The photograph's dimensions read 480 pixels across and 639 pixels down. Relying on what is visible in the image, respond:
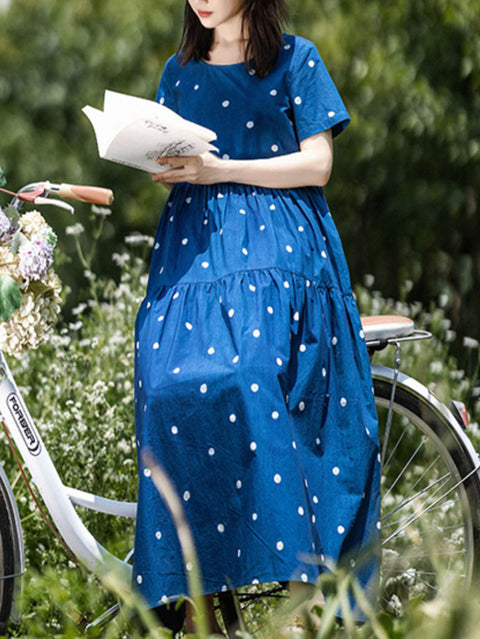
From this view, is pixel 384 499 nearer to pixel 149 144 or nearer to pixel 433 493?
pixel 433 493

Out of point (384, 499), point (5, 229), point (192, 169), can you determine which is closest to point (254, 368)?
point (192, 169)

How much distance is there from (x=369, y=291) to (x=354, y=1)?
4.90ft

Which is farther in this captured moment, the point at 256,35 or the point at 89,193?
the point at 256,35

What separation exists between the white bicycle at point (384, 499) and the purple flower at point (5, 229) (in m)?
0.07

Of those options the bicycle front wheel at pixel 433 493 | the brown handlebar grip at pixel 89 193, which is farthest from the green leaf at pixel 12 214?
the bicycle front wheel at pixel 433 493

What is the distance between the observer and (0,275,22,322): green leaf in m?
2.18

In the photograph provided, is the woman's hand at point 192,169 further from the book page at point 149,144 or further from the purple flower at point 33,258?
the purple flower at point 33,258

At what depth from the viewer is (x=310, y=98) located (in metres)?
2.37

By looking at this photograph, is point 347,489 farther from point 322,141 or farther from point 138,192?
point 138,192

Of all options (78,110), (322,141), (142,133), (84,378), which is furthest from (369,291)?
(142,133)

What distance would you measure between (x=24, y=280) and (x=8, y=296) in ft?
0.26

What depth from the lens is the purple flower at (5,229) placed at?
2.20 metres

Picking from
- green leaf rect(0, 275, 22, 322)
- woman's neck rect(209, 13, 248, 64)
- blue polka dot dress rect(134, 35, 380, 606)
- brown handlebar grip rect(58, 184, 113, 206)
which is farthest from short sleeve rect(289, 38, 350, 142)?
green leaf rect(0, 275, 22, 322)

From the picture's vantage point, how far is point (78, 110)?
5094 millimetres
